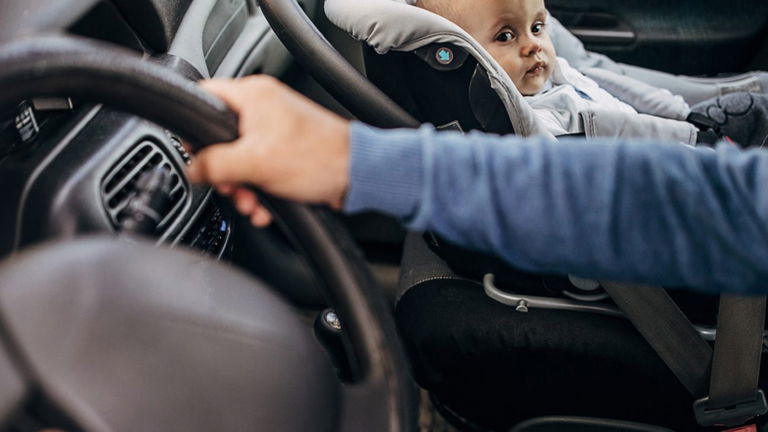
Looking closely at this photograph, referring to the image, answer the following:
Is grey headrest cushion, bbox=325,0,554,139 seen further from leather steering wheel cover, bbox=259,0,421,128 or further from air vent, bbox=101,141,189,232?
air vent, bbox=101,141,189,232

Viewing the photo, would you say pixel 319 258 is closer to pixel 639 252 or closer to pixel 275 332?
pixel 275 332

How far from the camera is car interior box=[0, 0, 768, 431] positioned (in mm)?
438

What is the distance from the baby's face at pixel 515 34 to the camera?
3.54 feet

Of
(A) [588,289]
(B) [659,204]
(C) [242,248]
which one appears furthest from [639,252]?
(C) [242,248]

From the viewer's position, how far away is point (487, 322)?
0.94 m

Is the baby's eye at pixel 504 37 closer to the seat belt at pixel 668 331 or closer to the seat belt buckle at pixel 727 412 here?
the seat belt at pixel 668 331

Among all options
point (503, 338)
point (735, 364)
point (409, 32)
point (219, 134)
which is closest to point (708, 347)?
point (735, 364)

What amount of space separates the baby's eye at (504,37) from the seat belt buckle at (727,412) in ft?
2.09

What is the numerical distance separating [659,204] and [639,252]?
1.7 inches

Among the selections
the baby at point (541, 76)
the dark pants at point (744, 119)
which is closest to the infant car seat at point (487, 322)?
the baby at point (541, 76)

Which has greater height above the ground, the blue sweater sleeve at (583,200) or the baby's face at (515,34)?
the blue sweater sleeve at (583,200)

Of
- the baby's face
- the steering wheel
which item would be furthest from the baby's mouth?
the steering wheel

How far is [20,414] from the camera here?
440 mm

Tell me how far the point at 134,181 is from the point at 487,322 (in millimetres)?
504
